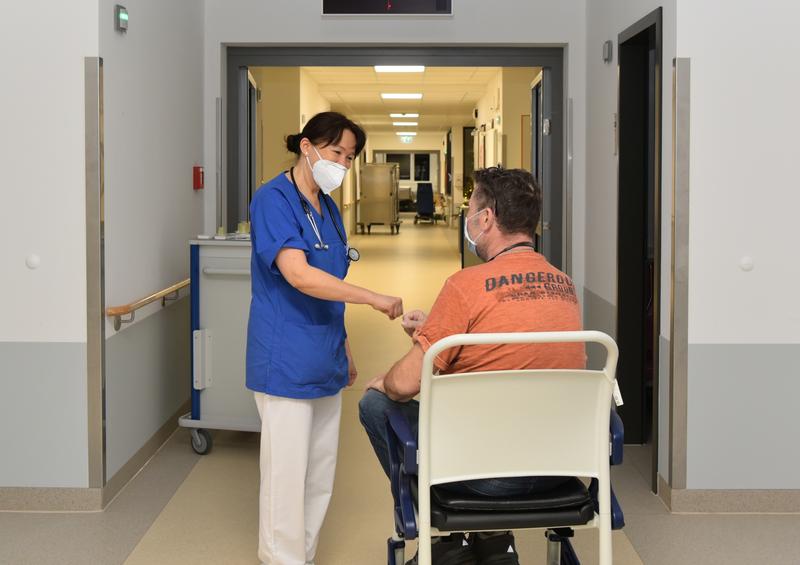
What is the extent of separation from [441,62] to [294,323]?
Result: 297cm

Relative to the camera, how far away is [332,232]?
3.36 metres

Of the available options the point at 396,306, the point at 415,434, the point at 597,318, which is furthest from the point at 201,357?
the point at 415,434

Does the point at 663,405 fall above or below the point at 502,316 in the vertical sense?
below

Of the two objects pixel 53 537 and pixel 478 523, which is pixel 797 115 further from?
pixel 53 537

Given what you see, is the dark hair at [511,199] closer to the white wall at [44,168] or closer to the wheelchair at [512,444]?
the wheelchair at [512,444]

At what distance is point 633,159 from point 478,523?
9.46 feet

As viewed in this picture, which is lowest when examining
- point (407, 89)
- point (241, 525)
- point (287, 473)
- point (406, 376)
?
point (241, 525)

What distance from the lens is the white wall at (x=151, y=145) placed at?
4.10 m

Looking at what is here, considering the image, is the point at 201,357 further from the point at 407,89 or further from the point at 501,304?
the point at 407,89

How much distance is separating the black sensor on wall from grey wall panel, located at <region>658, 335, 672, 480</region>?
2.39 m

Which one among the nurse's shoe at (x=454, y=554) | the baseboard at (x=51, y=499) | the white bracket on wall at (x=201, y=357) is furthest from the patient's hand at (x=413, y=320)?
the white bracket on wall at (x=201, y=357)

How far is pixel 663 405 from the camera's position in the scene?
13.7ft

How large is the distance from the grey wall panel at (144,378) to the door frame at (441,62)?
39.2 inches

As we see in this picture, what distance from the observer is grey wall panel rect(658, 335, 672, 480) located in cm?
412
